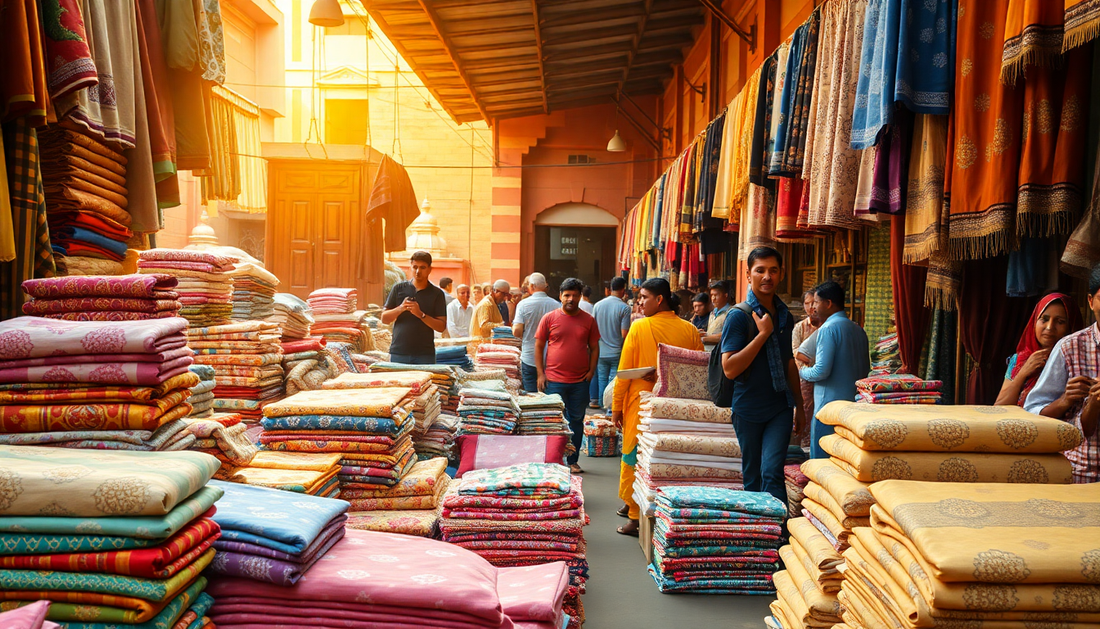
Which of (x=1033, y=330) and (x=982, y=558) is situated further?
(x=1033, y=330)

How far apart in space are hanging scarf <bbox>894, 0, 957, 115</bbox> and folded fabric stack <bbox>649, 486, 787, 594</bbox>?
2133 mm

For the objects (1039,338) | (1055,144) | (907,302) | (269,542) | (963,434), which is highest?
(1055,144)

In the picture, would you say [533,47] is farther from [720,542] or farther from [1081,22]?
[1081,22]

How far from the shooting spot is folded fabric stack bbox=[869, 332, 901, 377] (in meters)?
5.76

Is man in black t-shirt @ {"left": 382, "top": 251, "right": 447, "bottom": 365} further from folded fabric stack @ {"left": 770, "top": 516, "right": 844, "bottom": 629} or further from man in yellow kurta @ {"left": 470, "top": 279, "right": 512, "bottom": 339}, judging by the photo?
man in yellow kurta @ {"left": 470, "top": 279, "right": 512, "bottom": 339}

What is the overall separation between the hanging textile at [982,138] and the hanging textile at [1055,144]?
0.17 feet

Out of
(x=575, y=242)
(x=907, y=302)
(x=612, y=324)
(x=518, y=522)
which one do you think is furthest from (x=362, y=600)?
(x=575, y=242)

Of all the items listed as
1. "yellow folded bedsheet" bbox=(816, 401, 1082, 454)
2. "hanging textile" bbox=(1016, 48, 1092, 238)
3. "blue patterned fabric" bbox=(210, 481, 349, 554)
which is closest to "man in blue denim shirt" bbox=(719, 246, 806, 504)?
"hanging textile" bbox=(1016, 48, 1092, 238)

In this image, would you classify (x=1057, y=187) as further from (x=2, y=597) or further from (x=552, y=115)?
(x=552, y=115)

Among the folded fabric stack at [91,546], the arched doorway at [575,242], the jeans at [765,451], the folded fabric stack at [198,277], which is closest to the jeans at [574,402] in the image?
the jeans at [765,451]

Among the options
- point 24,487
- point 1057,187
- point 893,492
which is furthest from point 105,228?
point 1057,187

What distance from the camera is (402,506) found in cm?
312

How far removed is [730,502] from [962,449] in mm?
2335

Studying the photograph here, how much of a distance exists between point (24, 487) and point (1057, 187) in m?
3.17
